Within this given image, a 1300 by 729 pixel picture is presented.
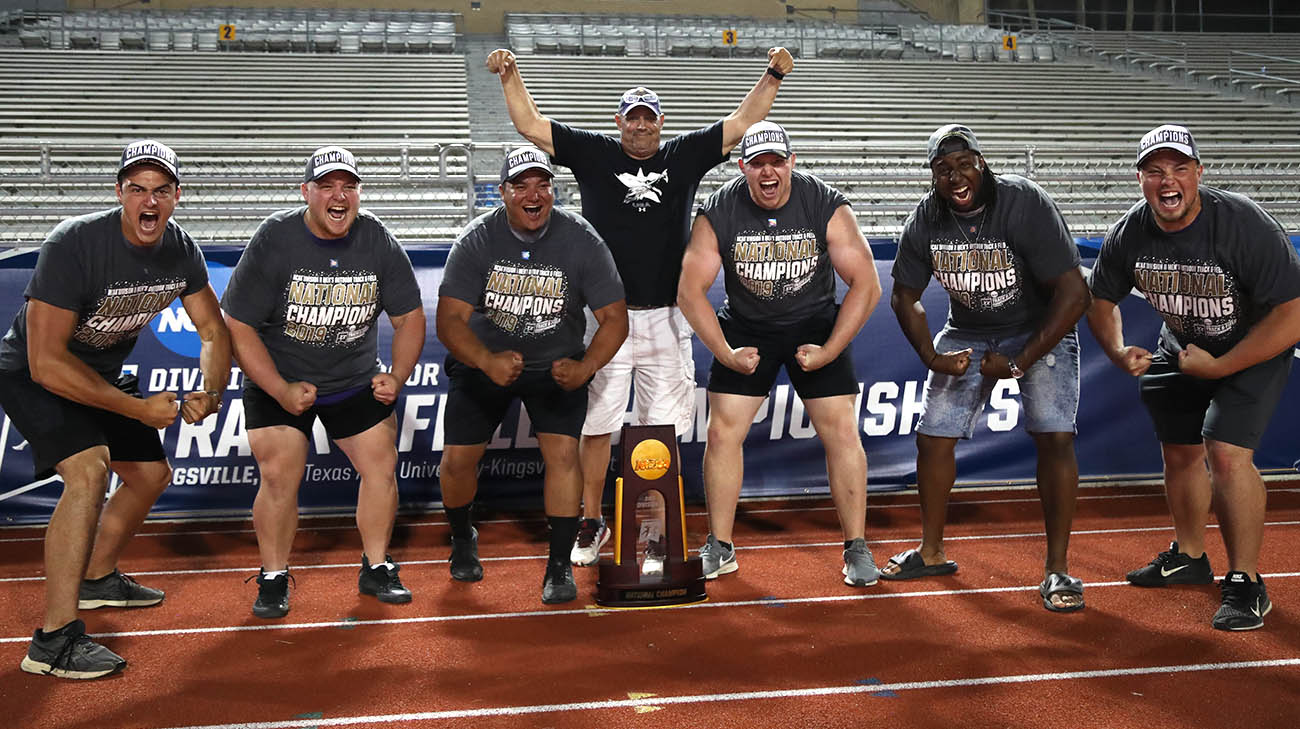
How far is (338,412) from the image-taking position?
4.29 meters

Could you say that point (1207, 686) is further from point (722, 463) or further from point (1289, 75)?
point (1289, 75)

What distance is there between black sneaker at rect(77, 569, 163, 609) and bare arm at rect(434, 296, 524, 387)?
1.58 metres

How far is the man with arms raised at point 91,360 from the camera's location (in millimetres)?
3531

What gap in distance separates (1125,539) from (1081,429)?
152 cm

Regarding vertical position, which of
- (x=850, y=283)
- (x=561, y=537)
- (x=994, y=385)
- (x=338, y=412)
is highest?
(x=850, y=283)

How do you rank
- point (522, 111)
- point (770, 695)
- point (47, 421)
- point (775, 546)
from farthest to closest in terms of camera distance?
point (775, 546)
point (522, 111)
point (47, 421)
point (770, 695)

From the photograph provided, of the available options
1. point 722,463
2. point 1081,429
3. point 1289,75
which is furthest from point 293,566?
point 1289,75

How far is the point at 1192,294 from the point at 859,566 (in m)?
1.67

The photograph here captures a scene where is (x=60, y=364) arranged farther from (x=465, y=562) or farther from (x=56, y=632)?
(x=465, y=562)

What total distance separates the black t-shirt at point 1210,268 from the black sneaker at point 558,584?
2.47 m

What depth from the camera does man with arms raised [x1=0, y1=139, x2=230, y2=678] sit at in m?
3.53

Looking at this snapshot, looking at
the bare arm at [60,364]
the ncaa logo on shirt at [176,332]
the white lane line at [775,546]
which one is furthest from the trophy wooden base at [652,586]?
the ncaa logo on shirt at [176,332]

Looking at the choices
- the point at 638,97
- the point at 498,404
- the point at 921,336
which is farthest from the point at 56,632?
the point at 921,336

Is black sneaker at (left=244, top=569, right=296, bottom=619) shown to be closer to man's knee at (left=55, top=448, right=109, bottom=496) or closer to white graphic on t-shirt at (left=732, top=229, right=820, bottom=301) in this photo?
man's knee at (left=55, top=448, right=109, bottom=496)
